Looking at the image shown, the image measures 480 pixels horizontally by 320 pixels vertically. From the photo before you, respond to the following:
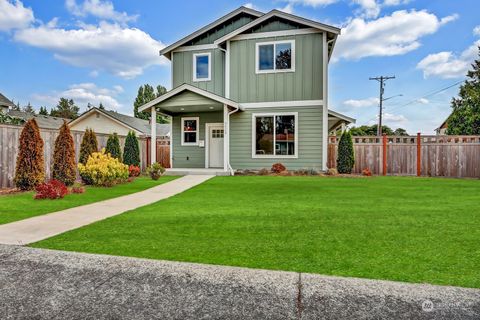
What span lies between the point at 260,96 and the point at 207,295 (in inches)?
473

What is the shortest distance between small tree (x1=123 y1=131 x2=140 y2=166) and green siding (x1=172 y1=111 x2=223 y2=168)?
197 cm

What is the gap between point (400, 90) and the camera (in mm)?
32375

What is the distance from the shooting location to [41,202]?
23.0 ft

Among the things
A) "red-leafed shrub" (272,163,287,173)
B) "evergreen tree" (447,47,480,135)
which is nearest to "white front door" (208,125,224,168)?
"red-leafed shrub" (272,163,287,173)

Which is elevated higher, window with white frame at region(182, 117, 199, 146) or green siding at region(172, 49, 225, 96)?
green siding at region(172, 49, 225, 96)

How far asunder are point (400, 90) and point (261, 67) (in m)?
24.2

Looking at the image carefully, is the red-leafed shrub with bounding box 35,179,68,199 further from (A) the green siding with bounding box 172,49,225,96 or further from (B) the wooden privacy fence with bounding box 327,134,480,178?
(B) the wooden privacy fence with bounding box 327,134,480,178

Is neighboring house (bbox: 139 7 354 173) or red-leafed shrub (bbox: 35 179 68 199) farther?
neighboring house (bbox: 139 7 354 173)

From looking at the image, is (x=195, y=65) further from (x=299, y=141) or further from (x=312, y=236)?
(x=312, y=236)

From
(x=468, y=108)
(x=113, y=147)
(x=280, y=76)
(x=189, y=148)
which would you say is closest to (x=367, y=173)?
(x=280, y=76)

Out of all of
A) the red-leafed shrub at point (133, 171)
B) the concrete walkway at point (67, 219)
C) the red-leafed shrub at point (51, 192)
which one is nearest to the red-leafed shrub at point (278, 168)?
the red-leafed shrub at point (133, 171)

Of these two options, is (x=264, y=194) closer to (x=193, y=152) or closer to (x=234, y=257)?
(x=234, y=257)

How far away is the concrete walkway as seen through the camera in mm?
4207

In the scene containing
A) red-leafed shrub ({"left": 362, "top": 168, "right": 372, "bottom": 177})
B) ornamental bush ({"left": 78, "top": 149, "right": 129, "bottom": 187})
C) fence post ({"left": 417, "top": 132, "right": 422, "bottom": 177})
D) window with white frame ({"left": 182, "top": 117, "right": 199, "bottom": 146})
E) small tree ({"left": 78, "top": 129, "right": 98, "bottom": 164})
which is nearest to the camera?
ornamental bush ({"left": 78, "top": 149, "right": 129, "bottom": 187})
